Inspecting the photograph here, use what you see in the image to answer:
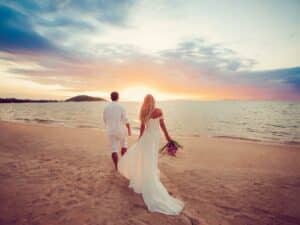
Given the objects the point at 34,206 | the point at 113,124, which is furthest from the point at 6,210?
the point at 113,124

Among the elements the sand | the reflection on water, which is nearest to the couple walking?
the sand

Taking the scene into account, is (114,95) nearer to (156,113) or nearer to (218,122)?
(156,113)

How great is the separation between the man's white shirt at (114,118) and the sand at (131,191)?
4.48 ft

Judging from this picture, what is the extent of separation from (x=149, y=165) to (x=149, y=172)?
157mm

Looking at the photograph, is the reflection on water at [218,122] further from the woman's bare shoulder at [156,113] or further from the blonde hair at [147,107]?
the blonde hair at [147,107]

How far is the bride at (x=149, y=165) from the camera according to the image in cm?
445

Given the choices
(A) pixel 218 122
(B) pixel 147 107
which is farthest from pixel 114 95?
(A) pixel 218 122

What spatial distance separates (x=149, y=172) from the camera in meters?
4.85

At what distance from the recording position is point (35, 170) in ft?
22.0

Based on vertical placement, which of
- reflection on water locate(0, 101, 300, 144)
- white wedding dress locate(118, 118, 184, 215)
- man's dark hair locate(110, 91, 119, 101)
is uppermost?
man's dark hair locate(110, 91, 119, 101)

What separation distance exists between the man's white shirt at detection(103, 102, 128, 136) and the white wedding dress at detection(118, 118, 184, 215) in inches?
50.3

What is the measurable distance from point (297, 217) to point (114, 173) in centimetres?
481

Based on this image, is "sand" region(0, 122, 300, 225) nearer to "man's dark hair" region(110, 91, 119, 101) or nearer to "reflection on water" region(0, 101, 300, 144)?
"man's dark hair" region(110, 91, 119, 101)

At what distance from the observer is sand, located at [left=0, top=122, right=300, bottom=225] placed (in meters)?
4.07
